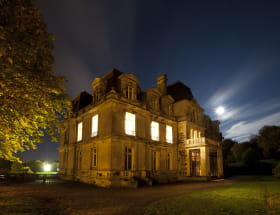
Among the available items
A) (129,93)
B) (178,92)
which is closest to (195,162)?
(178,92)

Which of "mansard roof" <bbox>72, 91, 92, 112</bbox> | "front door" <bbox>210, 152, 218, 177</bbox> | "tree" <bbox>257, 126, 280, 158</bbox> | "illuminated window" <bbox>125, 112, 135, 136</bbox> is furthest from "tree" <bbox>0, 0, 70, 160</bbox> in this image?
"tree" <bbox>257, 126, 280, 158</bbox>

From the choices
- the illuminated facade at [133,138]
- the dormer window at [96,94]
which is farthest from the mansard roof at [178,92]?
the dormer window at [96,94]

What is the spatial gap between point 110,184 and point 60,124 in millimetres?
10021

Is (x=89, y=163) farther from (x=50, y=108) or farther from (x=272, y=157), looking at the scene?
(x=272, y=157)

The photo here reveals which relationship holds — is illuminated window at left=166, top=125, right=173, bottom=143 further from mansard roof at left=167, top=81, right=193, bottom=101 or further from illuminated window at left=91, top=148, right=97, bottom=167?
illuminated window at left=91, top=148, right=97, bottom=167

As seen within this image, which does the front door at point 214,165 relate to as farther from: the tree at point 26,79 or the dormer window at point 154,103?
the tree at point 26,79

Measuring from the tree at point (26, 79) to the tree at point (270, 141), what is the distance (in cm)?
5281

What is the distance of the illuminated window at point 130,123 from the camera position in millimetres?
20109

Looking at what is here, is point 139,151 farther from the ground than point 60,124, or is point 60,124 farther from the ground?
point 60,124

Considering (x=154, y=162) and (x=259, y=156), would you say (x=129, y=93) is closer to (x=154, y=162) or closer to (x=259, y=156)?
(x=154, y=162)

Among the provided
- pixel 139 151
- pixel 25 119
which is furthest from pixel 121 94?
pixel 25 119

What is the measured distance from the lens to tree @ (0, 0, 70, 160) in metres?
6.16

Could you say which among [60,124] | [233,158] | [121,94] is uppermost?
[121,94]

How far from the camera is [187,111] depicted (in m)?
27.2
